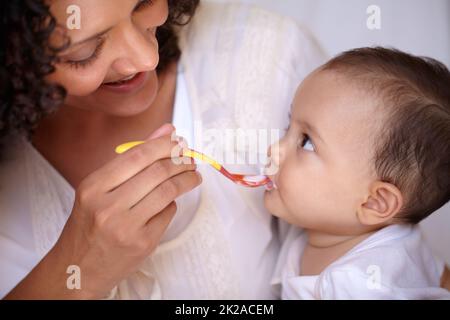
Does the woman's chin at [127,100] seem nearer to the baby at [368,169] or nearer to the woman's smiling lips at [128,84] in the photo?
the woman's smiling lips at [128,84]

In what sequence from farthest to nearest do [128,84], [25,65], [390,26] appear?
1. [390,26]
2. [128,84]
3. [25,65]

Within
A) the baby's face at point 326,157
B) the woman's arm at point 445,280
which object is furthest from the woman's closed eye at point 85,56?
the woman's arm at point 445,280

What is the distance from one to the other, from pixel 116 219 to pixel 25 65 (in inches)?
11.2

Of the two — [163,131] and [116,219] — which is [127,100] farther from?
[116,219]

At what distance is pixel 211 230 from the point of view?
1.16m

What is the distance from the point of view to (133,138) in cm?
125

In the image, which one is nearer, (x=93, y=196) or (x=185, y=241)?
(x=93, y=196)

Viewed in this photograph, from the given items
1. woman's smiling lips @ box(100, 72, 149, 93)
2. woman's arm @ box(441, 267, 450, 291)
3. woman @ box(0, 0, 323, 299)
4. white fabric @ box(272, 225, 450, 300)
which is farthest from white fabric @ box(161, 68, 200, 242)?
woman's arm @ box(441, 267, 450, 291)

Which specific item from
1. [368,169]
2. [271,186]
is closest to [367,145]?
[368,169]

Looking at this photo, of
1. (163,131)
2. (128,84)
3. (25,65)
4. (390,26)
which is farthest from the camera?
(390,26)

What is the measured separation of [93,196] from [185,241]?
31 centimetres

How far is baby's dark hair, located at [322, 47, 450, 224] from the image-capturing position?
3.32 feet
